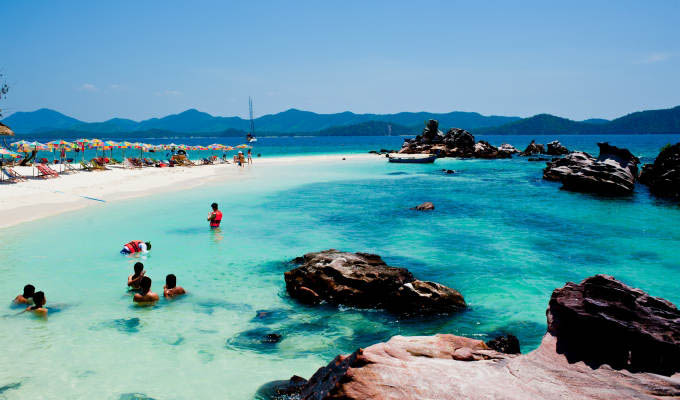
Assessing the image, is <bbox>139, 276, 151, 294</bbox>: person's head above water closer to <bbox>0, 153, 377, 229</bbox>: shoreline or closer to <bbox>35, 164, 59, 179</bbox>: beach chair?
<bbox>0, 153, 377, 229</bbox>: shoreline

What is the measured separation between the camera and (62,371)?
7277 mm

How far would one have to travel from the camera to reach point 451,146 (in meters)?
84.0

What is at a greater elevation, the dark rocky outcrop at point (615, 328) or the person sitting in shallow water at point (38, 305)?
the dark rocky outcrop at point (615, 328)

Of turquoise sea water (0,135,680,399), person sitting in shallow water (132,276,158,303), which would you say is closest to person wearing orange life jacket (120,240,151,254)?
turquoise sea water (0,135,680,399)

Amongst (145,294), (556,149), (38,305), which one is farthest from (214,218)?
(556,149)

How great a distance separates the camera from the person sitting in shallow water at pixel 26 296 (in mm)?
10008

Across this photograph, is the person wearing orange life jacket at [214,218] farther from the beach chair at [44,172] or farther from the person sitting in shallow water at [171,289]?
the beach chair at [44,172]

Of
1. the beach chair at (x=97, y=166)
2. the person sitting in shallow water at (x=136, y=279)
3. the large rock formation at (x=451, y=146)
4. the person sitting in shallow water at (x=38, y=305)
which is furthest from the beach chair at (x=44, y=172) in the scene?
the large rock formation at (x=451, y=146)

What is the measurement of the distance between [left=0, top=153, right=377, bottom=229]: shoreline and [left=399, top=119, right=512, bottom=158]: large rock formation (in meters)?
50.7

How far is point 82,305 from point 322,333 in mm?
6503

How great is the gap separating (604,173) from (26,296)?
38.9 meters

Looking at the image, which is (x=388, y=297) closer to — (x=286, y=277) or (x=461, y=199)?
(x=286, y=277)

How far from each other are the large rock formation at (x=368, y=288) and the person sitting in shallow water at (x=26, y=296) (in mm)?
6553

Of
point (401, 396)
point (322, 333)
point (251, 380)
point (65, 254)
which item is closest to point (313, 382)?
point (401, 396)
